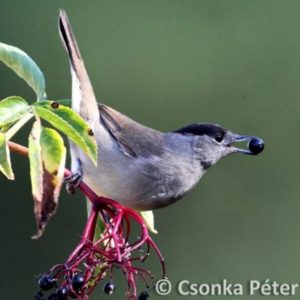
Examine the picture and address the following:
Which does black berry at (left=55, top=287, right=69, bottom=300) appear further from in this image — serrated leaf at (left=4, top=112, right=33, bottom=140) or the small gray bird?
the small gray bird

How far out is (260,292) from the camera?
6.08 metres

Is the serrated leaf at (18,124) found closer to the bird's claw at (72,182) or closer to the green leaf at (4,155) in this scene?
the green leaf at (4,155)

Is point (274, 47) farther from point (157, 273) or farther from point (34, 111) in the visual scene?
point (34, 111)

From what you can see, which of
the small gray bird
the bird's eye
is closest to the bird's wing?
the small gray bird

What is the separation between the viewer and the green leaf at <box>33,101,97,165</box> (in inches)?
Answer: 87.8

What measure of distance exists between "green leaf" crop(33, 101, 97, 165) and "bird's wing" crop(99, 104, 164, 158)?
101 cm


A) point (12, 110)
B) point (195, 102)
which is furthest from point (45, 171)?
point (195, 102)

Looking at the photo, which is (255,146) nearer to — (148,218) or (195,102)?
(148,218)

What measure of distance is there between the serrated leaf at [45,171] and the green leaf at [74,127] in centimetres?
3

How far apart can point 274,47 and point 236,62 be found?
0.99ft

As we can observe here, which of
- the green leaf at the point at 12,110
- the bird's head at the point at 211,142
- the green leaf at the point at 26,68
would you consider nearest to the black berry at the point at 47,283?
the green leaf at the point at 12,110

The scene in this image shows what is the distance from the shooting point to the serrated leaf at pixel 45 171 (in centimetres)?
210

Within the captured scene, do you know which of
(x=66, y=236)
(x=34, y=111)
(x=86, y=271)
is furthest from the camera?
(x=66, y=236)

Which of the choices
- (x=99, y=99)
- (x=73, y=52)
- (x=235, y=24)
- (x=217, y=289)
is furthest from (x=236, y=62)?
(x=73, y=52)
